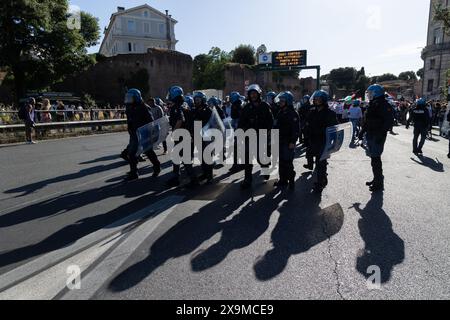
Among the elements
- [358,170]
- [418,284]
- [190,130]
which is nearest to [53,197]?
[190,130]

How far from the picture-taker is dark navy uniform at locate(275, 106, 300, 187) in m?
6.59

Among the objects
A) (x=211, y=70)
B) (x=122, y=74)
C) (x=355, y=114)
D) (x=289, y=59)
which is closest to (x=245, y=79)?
(x=211, y=70)

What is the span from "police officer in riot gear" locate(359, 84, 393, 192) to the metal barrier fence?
1418cm

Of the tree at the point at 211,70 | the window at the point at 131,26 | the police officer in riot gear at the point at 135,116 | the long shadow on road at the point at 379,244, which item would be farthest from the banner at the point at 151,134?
the window at the point at 131,26

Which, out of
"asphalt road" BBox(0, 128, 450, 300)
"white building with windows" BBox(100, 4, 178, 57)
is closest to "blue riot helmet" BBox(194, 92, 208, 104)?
"asphalt road" BBox(0, 128, 450, 300)

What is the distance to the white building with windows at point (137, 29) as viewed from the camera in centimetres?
6825

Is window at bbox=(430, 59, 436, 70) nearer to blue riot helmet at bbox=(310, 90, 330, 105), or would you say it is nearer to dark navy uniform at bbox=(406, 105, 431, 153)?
dark navy uniform at bbox=(406, 105, 431, 153)

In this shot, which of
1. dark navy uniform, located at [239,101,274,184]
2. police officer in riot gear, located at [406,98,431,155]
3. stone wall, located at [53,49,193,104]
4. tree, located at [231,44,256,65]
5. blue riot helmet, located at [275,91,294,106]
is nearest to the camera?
dark navy uniform, located at [239,101,274,184]

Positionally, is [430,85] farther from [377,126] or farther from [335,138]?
[335,138]

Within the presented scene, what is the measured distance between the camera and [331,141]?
6.33m

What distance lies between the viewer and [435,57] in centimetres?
5762

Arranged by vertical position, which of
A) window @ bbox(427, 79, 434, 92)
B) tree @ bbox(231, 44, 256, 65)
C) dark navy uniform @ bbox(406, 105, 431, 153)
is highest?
tree @ bbox(231, 44, 256, 65)
